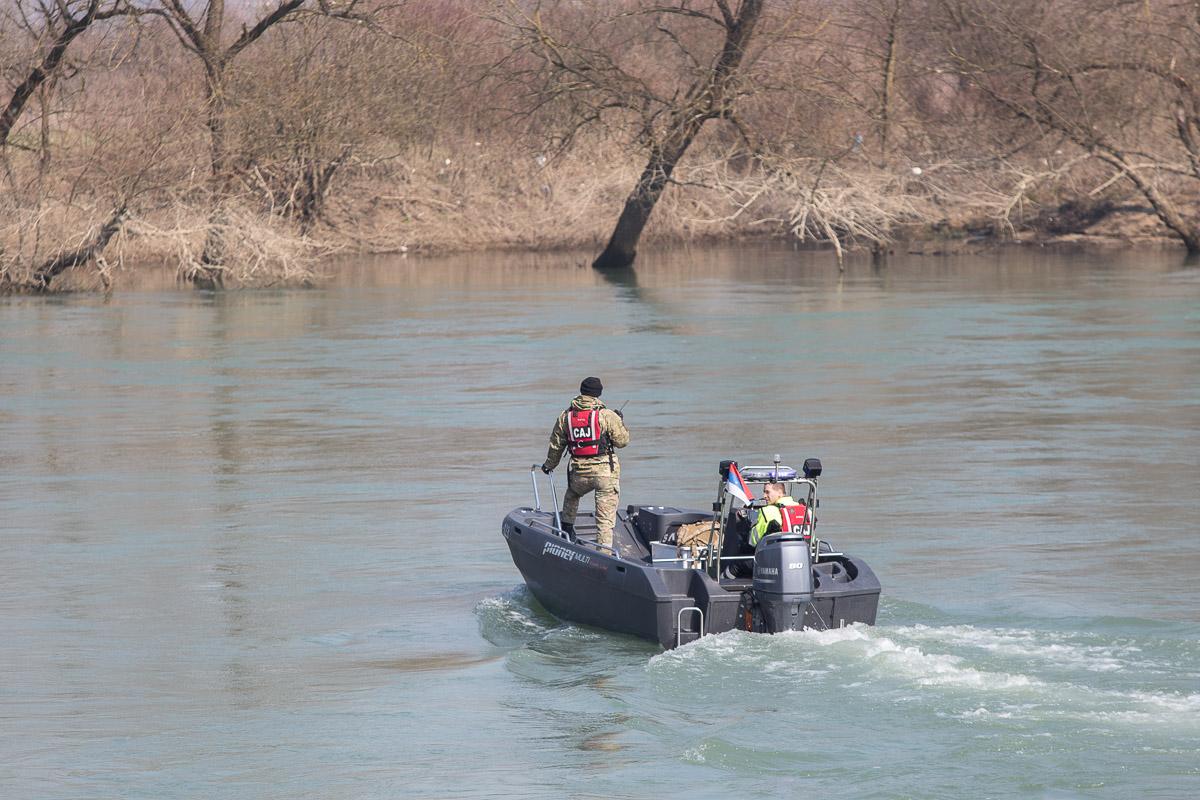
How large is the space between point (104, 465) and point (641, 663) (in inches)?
426

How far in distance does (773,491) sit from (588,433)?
5.17 feet

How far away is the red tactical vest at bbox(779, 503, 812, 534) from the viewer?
12930 millimetres

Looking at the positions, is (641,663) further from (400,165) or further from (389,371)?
(400,165)

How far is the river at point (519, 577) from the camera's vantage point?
1073 centimetres

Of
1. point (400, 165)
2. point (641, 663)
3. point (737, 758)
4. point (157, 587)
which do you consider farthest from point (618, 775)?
point (400, 165)

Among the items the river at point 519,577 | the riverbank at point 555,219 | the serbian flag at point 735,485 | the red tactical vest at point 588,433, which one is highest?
the riverbank at point 555,219

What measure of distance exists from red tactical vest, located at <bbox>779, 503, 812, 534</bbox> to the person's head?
0.57 feet

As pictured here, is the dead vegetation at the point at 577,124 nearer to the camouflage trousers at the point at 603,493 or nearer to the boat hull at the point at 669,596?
the camouflage trousers at the point at 603,493

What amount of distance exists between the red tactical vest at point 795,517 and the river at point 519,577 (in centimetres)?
84

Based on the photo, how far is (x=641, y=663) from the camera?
1264cm

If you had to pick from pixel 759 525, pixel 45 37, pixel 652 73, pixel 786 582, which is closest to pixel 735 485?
pixel 759 525

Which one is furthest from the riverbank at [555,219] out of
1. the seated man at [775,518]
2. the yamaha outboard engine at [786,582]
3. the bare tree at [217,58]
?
the yamaha outboard engine at [786,582]

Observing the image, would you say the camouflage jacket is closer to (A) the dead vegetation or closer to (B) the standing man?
(B) the standing man

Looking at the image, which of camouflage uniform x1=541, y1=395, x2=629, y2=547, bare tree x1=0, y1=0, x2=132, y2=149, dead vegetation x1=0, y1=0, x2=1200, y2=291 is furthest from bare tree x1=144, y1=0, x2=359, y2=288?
camouflage uniform x1=541, y1=395, x2=629, y2=547
